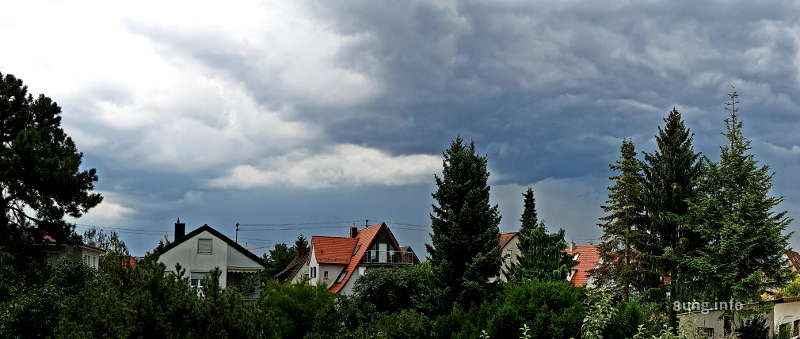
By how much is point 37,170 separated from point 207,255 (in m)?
16.7

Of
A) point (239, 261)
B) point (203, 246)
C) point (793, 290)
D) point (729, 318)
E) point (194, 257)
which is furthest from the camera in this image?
point (239, 261)

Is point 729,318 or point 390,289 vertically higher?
point 390,289

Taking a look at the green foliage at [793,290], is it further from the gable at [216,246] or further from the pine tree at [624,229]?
the gable at [216,246]

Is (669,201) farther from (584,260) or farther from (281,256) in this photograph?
(281,256)

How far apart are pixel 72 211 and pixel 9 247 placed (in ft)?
10.2

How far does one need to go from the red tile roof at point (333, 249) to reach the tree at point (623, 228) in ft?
76.5

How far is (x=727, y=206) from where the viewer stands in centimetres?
3184

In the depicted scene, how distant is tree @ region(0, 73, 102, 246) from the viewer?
29.7m

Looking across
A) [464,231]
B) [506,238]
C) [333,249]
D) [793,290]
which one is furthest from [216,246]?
[793,290]

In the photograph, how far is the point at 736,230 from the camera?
Result: 1200 inches

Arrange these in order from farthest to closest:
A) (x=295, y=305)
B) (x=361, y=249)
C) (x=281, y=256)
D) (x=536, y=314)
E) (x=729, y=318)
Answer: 1. (x=281, y=256)
2. (x=361, y=249)
3. (x=295, y=305)
4. (x=729, y=318)
5. (x=536, y=314)

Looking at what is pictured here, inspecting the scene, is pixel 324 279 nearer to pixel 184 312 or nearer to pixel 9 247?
pixel 9 247

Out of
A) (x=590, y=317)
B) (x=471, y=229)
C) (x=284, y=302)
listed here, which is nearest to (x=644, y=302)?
(x=471, y=229)

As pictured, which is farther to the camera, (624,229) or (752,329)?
(624,229)
